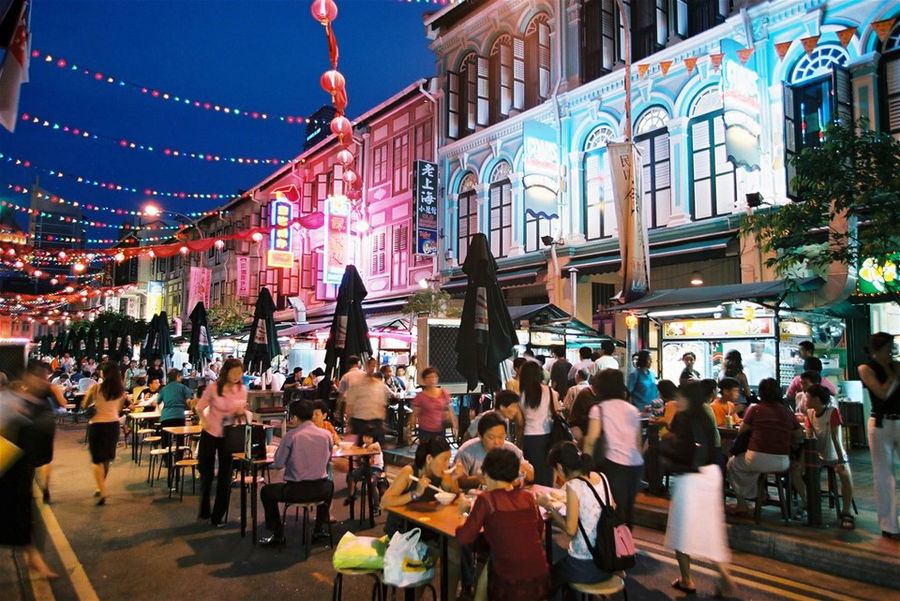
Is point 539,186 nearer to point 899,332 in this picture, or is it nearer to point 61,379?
point 899,332

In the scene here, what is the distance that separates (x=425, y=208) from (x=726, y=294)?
13.8 metres

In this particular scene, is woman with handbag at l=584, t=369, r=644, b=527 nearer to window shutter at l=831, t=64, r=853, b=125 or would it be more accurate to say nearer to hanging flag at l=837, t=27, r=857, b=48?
window shutter at l=831, t=64, r=853, b=125

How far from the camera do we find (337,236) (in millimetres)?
29250

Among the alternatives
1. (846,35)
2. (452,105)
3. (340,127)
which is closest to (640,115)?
(846,35)

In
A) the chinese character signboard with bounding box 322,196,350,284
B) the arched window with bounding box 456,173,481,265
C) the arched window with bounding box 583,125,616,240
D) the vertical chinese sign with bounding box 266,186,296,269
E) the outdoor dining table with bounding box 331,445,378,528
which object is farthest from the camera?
the vertical chinese sign with bounding box 266,186,296,269

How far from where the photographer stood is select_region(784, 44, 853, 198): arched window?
13952 millimetres

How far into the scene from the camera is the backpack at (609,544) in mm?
4320

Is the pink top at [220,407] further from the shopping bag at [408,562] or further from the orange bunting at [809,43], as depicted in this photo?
the orange bunting at [809,43]

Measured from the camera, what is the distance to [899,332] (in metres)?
12.9

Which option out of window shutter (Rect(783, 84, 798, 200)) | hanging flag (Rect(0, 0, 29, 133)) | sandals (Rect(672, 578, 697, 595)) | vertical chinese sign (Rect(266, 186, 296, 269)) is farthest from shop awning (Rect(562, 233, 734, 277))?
vertical chinese sign (Rect(266, 186, 296, 269))

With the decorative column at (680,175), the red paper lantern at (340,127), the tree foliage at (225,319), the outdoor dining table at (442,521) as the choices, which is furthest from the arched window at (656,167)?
the tree foliage at (225,319)

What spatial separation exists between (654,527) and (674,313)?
7.81 m

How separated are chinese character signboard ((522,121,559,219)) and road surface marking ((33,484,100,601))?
14434mm

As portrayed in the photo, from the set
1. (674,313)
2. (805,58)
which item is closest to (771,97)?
(805,58)
